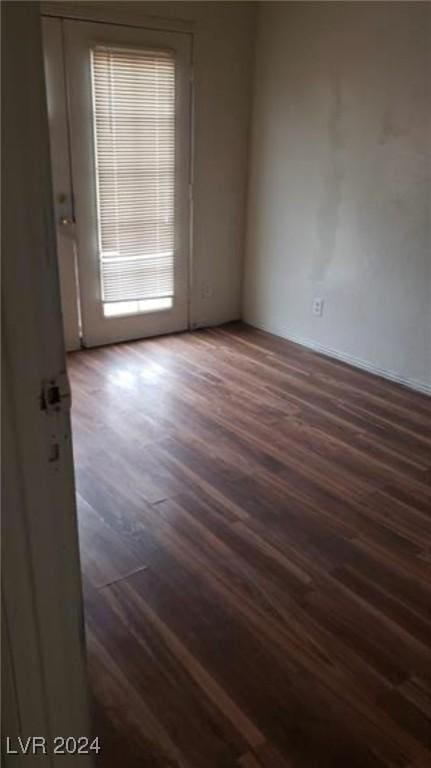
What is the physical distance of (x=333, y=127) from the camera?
12.8 ft

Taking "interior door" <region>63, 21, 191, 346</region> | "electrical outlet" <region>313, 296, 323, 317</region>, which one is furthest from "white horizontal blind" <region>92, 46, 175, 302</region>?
"electrical outlet" <region>313, 296, 323, 317</region>

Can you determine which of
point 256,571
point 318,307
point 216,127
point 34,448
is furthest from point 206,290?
point 34,448

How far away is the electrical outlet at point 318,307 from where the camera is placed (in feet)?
14.2

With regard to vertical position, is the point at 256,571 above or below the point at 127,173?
below

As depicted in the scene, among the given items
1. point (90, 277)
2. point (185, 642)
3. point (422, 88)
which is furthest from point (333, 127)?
point (185, 642)

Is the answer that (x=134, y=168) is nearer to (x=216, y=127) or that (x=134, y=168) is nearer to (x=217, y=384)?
(x=216, y=127)

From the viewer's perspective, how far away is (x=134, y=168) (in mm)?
4082

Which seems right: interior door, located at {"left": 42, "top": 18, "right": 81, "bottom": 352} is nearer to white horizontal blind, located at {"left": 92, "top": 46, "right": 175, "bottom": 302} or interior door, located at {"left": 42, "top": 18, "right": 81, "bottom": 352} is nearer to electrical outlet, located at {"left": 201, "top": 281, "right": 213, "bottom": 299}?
white horizontal blind, located at {"left": 92, "top": 46, "right": 175, "bottom": 302}

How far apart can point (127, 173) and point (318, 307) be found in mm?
1644

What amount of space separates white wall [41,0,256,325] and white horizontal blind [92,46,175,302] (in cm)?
22

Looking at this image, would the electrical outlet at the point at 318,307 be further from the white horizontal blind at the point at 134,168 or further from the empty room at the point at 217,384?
the white horizontal blind at the point at 134,168

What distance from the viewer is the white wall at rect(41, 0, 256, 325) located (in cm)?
392

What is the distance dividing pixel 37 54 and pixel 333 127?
3.60 meters

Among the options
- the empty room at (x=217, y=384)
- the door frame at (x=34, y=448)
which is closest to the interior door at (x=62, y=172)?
the empty room at (x=217, y=384)
